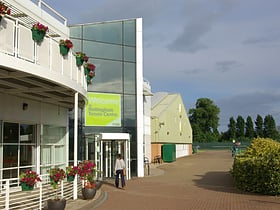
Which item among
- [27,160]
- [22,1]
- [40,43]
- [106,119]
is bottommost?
[27,160]

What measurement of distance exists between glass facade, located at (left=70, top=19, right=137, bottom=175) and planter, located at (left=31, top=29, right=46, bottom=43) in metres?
13.4

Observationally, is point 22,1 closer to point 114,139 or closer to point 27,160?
point 27,160

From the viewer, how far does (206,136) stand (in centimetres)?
10325

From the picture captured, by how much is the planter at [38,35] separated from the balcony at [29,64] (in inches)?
5.1

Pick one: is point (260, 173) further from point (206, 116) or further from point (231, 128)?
point (231, 128)

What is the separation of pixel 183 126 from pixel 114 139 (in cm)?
3442

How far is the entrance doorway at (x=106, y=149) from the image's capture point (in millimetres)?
22766

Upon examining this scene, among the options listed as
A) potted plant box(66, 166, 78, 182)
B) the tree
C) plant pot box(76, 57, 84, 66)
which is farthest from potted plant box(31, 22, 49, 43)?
the tree

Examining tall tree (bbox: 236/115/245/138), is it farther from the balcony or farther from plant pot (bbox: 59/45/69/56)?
plant pot (bbox: 59/45/69/56)

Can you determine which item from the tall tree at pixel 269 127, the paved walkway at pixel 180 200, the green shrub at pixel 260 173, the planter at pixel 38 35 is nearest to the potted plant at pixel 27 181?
the paved walkway at pixel 180 200

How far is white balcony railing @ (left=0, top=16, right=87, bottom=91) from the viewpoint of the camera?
32.2 feet

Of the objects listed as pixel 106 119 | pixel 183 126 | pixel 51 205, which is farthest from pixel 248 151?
pixel 183 126

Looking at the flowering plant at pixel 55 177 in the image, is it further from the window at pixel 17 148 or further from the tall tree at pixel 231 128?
the tall tree at pixel 231 128

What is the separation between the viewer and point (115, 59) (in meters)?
25.7
